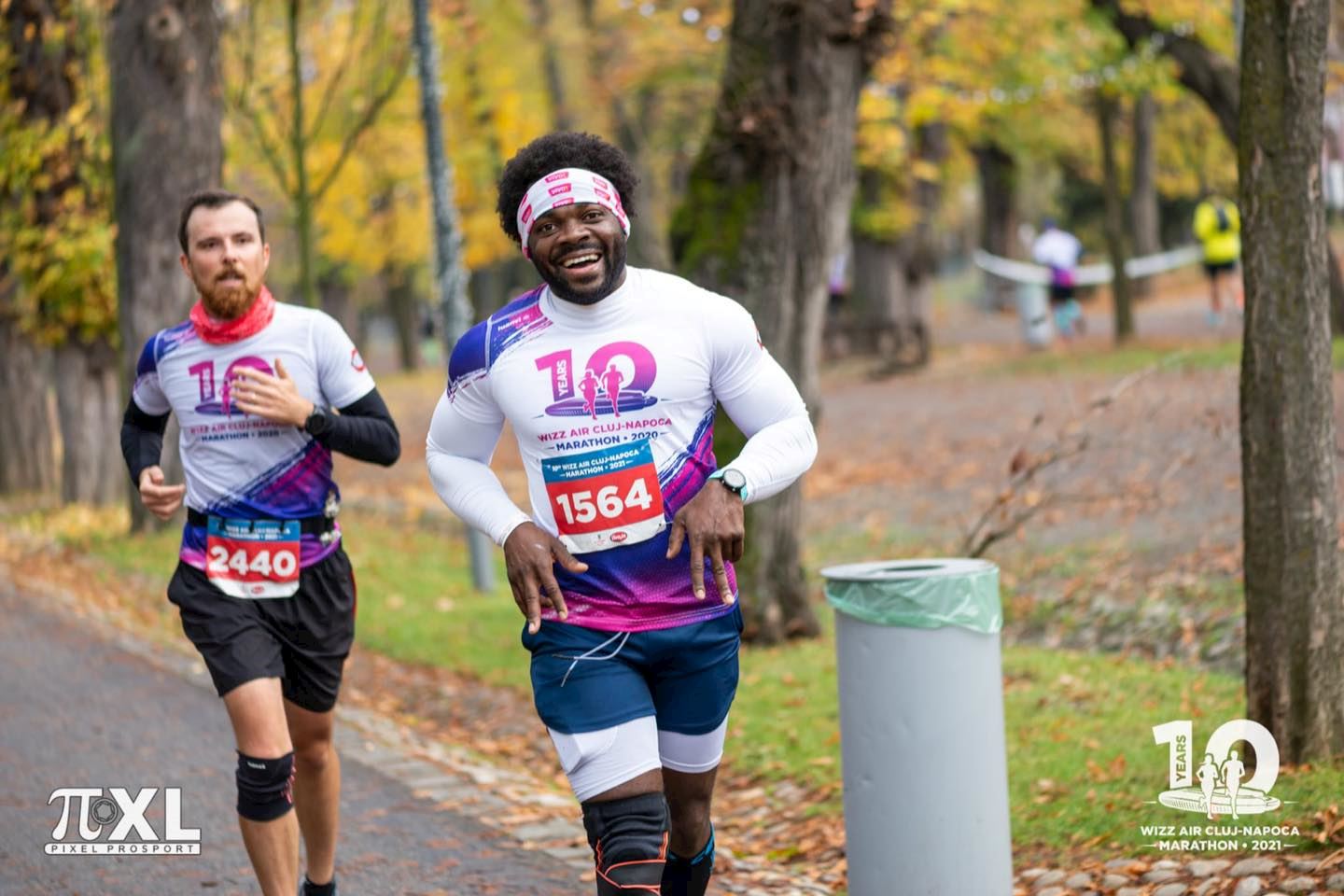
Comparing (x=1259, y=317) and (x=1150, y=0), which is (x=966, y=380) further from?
(x=1259, y=317)

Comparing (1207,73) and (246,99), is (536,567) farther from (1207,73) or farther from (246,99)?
(1207,73)

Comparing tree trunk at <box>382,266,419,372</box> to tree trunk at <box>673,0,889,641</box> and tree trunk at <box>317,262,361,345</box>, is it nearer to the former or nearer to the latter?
tree trunk at <box>317,262,361,345</box>

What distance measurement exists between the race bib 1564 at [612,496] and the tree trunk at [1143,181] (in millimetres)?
31913

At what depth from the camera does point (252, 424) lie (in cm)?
531

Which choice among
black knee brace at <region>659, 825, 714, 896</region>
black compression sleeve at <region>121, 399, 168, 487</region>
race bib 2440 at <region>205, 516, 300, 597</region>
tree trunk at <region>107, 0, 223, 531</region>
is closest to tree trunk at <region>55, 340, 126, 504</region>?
tree trunk at <region>107, 0, 223, 531</region>

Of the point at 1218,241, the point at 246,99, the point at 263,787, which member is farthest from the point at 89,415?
the point at 263,787

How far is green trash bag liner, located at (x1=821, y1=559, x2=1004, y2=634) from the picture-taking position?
5.24m

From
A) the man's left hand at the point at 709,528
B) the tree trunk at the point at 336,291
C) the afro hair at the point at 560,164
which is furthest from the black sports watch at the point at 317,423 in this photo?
the tree trunk at the point at 336,291

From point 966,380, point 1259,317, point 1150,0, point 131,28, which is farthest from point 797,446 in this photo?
point 966,380

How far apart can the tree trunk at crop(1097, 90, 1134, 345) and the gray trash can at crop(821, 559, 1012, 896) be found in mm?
20907

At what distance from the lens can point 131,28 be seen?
611 inches

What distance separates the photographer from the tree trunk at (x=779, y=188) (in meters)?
10.2

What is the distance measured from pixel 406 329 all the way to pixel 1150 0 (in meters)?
33.4

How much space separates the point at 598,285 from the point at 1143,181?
3505 centimetres
